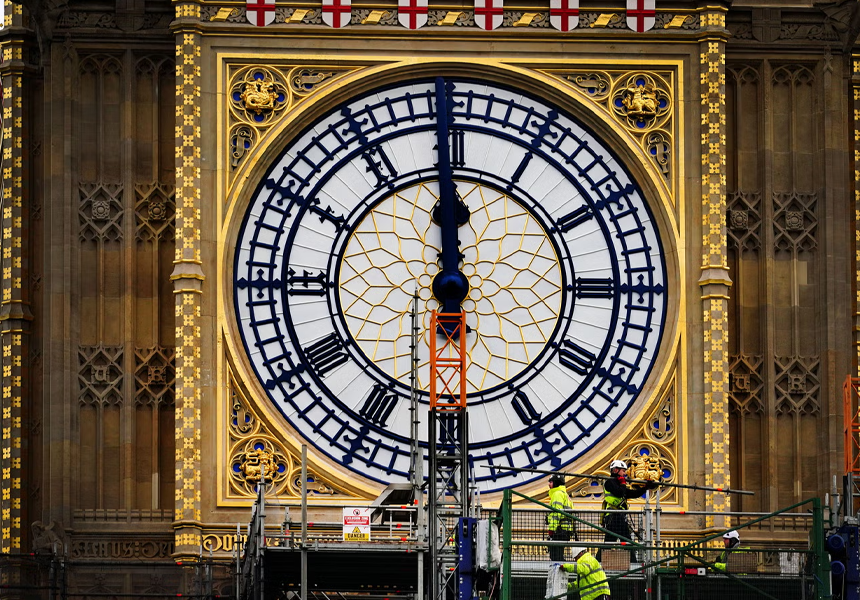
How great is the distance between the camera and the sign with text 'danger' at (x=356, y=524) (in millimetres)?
38938

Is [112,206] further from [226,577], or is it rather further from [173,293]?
[226,577]

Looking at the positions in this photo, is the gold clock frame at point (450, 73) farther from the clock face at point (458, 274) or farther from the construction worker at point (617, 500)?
the construction worker at point (617, 500)

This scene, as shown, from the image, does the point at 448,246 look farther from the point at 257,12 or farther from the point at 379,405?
the point at 257,12

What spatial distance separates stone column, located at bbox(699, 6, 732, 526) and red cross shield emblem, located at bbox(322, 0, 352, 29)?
16.0 feet

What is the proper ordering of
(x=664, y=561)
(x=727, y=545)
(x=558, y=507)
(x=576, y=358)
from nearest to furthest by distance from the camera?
(x=664, y=561) → (x=558, y=507) → (x=727, y=545) → (x=576, y=358)

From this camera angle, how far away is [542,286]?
139 ft

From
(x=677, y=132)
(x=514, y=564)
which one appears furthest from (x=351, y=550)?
(x=677, y=132)

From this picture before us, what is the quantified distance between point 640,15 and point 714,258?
11.7 feet

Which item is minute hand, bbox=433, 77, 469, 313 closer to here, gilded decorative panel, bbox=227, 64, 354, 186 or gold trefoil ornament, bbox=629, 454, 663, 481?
gilded decorative panel, bbox=227, 64, 354, 186

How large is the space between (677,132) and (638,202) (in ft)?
3.68

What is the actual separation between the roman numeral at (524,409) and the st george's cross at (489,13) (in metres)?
5.10

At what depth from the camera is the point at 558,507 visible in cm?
3884

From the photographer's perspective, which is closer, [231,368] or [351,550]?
[351,550]

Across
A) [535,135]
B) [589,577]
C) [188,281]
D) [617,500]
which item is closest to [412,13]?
[535,135]
